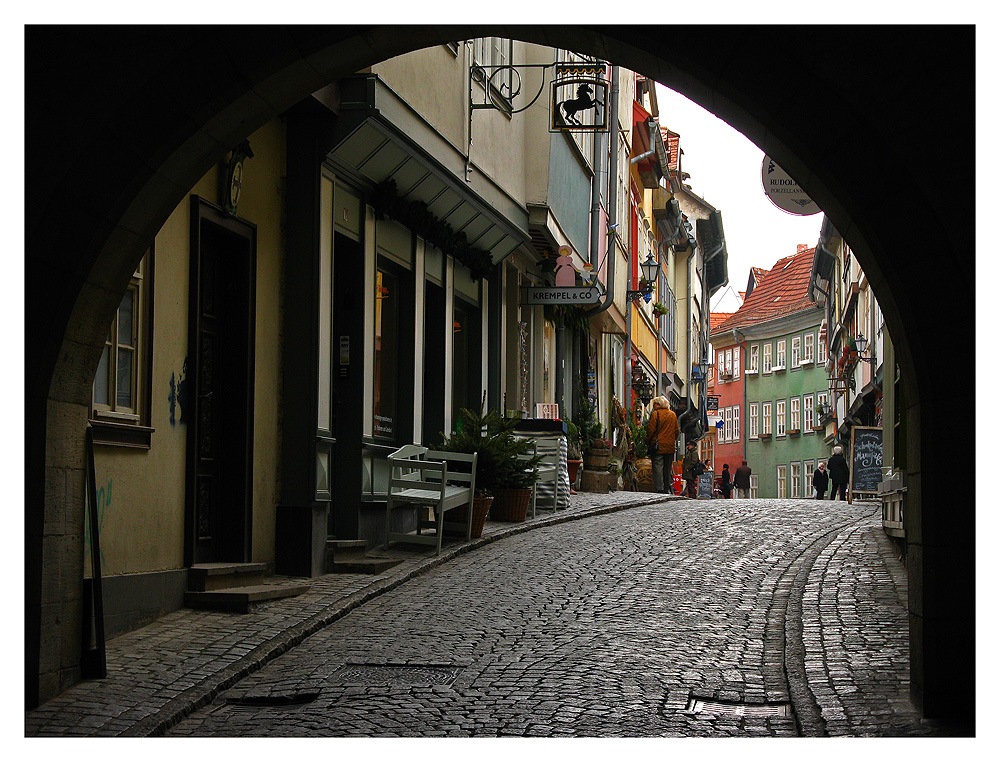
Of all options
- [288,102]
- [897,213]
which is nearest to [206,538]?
[288,102]

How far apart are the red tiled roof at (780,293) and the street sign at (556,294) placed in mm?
42475

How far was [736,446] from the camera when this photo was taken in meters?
68.4

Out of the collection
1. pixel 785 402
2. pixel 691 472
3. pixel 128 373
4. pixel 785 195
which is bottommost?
pixel 691 472

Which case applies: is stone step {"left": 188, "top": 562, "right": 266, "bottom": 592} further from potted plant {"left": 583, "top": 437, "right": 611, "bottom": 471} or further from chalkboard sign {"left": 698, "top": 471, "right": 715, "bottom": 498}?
chalkboard sign {"left": 698, "top": 471, "right": 715, "bottom": 498}

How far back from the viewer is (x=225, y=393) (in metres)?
10.7

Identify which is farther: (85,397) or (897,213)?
(85,397)

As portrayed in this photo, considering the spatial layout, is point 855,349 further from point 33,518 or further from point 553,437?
point 33,518

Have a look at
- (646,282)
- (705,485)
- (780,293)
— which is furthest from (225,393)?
(780,293)

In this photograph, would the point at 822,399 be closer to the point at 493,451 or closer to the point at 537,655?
the point at 493,451

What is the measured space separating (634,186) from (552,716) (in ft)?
94.5

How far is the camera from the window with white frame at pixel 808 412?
6009cm

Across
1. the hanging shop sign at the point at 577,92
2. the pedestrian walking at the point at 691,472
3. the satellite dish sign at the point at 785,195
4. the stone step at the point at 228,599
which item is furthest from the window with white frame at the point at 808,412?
the stone step at the point at 228,599

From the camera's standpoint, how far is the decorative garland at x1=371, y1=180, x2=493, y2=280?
13.4 m

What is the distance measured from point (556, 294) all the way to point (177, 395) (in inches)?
430
